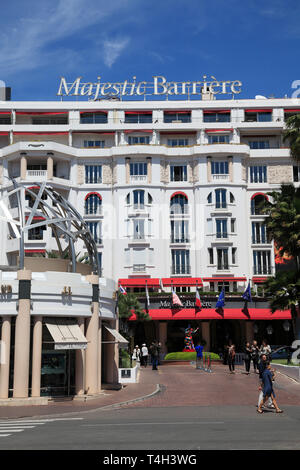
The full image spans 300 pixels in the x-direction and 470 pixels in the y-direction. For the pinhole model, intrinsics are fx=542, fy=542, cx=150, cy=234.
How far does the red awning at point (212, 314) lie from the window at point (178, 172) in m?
14.6

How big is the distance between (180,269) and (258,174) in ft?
43.6

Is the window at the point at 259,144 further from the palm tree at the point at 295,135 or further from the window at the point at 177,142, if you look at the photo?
the palm tree at the point at 295,135

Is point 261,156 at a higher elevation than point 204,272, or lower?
higher

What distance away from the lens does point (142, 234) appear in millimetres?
53625

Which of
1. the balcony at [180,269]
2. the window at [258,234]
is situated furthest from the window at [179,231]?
the window at [258,234]

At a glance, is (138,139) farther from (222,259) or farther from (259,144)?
(222,259)

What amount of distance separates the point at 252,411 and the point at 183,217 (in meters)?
37.9

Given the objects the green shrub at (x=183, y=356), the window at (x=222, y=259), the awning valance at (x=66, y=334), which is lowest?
the green shrub at (x=183, y=356)

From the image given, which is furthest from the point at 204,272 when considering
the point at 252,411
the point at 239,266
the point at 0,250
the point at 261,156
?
the point at 252,411

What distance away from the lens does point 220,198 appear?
54.5 meters

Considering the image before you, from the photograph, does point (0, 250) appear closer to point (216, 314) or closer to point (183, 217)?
point (183, 217)

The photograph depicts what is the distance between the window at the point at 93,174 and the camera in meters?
56.5

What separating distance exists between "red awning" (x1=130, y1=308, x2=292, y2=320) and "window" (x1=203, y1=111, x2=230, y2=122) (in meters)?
22.1

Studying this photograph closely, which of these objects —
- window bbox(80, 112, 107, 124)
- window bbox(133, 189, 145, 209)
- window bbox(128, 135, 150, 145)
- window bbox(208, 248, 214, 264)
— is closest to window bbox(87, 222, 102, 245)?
window bbox(133, 189, 145, 209)
